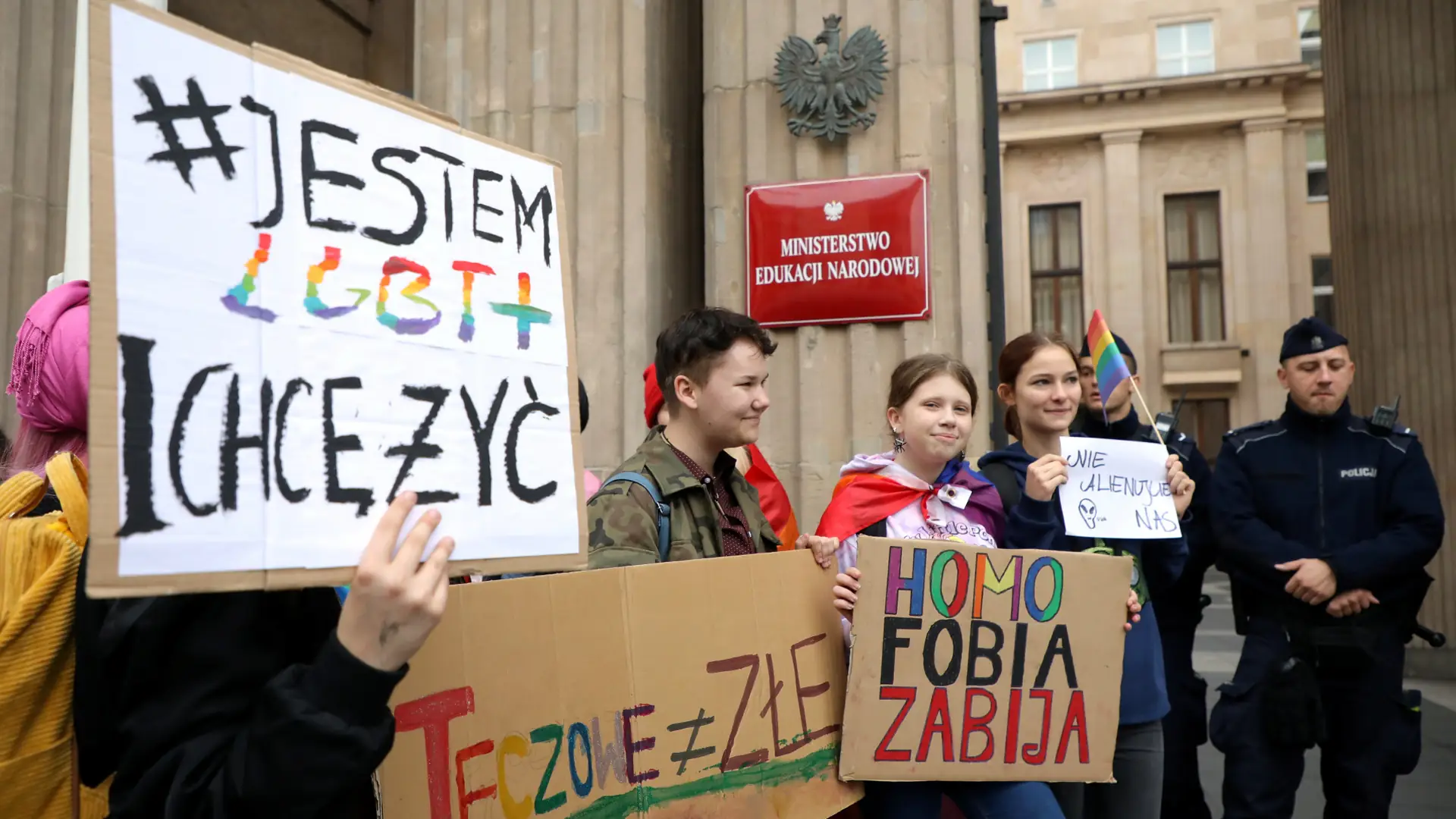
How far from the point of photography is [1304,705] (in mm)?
3779

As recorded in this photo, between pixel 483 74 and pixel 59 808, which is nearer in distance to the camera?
pixel 59 808

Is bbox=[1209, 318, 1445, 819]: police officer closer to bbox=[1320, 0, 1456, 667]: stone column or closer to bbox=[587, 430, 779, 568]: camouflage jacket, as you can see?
bbox=[587, 430, 779, 568]: camouflage jacket

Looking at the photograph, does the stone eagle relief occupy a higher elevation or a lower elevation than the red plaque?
higher

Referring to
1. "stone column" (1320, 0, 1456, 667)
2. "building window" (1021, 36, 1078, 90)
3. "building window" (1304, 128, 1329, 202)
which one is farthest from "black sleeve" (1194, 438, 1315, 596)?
"building window" (1021, 36, 1078, 90)

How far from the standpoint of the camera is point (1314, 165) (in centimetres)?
2469

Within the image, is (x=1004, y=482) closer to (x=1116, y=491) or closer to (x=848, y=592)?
A: (x=1116, y=491)

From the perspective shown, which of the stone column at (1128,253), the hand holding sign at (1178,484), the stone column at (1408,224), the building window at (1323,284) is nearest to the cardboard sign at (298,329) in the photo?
the hand holding sign at (1178,484)

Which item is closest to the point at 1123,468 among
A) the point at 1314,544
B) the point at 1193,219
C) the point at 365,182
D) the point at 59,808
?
the point at 1314,544

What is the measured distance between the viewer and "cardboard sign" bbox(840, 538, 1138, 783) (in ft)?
7.73

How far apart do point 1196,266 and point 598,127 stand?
22.9 metres

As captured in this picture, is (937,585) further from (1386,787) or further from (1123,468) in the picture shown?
(1386,787)

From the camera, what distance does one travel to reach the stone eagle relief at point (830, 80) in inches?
201

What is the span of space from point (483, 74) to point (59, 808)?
5.00 meters

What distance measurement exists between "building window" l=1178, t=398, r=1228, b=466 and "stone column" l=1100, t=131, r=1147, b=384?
1.24 meters
